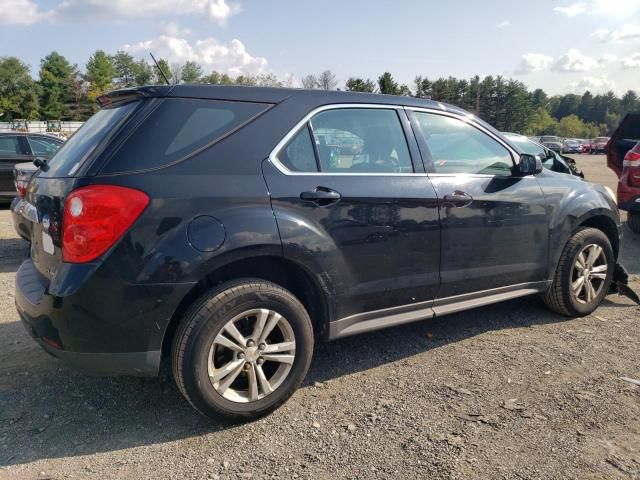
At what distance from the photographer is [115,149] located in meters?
2.59

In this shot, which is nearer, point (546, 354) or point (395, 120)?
point (395, 120)

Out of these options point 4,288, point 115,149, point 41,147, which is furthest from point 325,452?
point 41,147

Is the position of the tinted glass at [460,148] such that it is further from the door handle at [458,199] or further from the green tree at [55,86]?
the green tree at [55,86]

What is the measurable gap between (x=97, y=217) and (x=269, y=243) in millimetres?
839

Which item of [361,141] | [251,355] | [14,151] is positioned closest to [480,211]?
[361,141]

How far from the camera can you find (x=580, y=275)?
14.3 ft

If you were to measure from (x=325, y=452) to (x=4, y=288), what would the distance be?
4095 mm

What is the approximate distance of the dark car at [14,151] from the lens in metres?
9.97

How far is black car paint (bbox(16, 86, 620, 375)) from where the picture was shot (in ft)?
8.21

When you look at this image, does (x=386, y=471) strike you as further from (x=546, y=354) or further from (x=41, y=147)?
(x=41, y=147)

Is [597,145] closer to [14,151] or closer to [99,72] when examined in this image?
[14,151]

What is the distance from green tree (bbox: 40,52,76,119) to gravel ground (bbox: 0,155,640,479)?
3235 inches

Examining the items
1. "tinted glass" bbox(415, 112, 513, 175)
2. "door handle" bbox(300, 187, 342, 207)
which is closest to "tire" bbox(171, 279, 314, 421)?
"door handle" bbox(300, 187, 342, 207)

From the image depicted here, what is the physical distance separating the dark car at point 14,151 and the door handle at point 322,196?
913 cm
